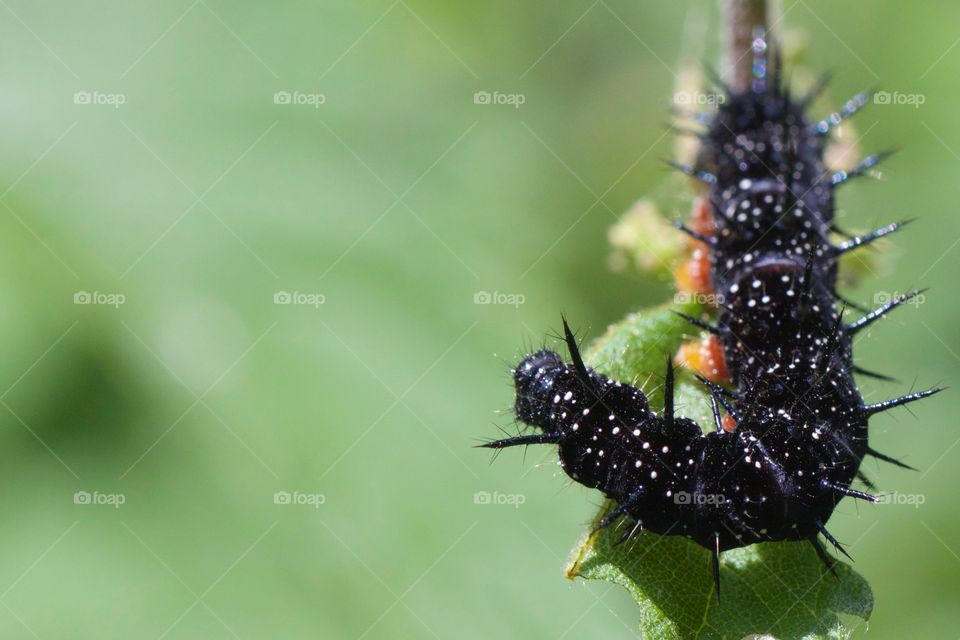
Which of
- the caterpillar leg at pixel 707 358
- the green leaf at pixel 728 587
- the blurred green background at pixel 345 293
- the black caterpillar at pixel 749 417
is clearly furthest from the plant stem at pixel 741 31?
the green leaf at pixel 728 587

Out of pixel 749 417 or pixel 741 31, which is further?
pixel 741 31

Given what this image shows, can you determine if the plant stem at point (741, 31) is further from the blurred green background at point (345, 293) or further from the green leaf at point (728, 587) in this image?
the green leaf at point (728, 587)

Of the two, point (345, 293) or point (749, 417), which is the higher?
point (345, 293)

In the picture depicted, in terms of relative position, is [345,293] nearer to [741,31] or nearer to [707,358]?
[707,358]

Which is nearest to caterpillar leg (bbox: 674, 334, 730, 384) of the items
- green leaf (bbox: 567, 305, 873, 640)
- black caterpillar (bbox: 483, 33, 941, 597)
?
black caterpillar (bbox: 483, 33, 941, 597)

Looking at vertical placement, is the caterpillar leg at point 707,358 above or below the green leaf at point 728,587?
above

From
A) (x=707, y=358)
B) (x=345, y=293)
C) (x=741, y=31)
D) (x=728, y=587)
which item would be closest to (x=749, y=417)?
(x=707, y=358)

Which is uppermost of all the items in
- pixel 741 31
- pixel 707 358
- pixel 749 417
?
pixel 741 31
